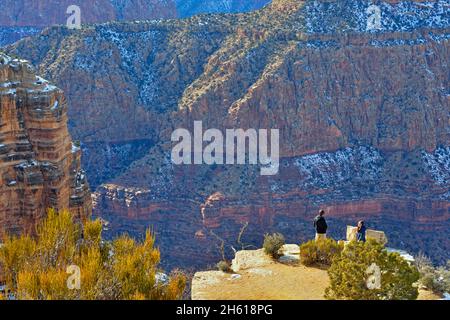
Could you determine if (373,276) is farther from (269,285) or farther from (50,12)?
(50,12)

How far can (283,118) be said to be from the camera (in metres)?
70.6

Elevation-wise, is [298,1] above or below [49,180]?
above

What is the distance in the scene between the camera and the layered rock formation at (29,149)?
2562 centimetres

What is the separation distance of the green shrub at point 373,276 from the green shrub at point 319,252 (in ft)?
18.9

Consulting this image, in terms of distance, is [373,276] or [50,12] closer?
[373,276]

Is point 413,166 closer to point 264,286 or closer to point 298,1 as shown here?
point 298,1

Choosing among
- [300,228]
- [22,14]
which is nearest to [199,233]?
[300,228]

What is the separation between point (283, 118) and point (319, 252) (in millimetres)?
44478

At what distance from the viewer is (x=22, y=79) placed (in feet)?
87.4

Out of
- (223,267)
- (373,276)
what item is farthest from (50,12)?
(373,276)

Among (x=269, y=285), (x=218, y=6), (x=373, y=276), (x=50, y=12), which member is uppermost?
(x=218, y=6)

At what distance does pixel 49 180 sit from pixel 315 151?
4609 cm

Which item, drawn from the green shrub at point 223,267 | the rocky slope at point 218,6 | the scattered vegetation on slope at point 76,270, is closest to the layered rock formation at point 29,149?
the scattered vegetation on slope at point 76,270

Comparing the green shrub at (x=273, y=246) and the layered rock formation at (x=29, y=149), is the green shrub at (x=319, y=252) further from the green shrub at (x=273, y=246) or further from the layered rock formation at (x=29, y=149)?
the layered rock formation at (x=29, y=149)
